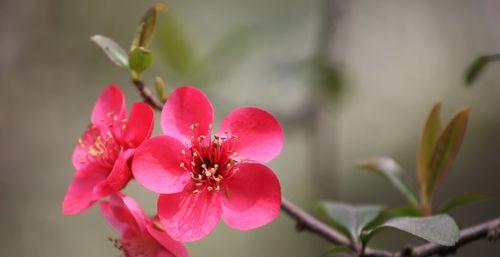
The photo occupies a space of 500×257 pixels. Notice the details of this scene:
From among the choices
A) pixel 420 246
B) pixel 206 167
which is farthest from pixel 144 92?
pixel 420 246

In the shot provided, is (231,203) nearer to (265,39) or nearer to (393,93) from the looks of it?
(265,39)

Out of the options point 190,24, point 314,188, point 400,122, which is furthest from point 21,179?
point 400,122

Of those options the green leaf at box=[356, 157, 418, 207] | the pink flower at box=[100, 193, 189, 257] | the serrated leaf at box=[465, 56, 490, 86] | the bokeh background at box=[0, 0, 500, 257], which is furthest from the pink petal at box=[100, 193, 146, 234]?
the bokeh background at box=[0, 0, 500, 257]

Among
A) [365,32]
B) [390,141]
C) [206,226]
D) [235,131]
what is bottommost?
[390,141]

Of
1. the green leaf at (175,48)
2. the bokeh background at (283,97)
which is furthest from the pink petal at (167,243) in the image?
the bokeh background at (283,97)

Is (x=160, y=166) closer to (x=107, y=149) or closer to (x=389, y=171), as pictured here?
(x=107, y=149)

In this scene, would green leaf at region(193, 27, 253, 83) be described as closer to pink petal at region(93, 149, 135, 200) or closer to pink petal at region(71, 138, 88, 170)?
pink petal at region(71, 138, 88, 170)
